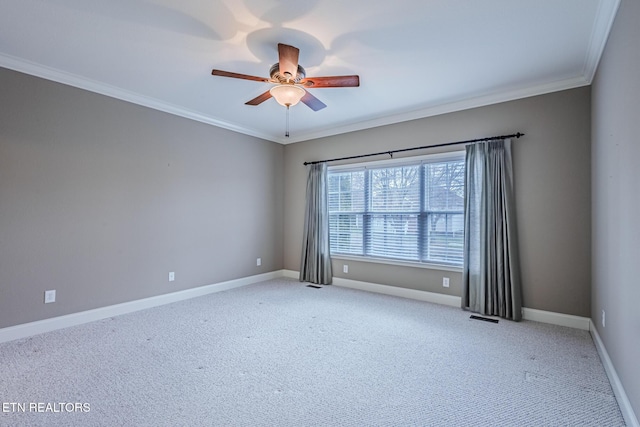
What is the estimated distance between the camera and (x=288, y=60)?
7.98 feet

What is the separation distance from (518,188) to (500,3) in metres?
2.10

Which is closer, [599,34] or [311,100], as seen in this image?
[599,34]

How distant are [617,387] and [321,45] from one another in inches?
130

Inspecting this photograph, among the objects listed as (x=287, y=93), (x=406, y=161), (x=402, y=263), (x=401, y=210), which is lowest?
(x=402, y=263)

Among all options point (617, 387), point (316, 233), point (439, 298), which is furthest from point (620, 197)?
point (316, 233)

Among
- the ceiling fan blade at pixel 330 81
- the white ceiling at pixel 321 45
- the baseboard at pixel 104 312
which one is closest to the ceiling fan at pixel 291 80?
the ceiling fan blade at pixel 330 81

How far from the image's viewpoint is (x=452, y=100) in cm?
390

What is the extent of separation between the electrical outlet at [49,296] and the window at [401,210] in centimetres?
363

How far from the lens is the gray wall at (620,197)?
1.72 meters

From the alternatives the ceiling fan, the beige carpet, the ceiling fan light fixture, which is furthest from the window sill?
the ceiling fan light fixture

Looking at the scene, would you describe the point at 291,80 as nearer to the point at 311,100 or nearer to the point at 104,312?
the point at 311,100

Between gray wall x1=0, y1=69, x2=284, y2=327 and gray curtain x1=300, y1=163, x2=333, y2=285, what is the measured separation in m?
1.01

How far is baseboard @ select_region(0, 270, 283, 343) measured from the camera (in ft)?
9.66

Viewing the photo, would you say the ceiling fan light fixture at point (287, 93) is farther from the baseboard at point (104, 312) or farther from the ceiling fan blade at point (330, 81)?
the baseboard at point (104, 312)
